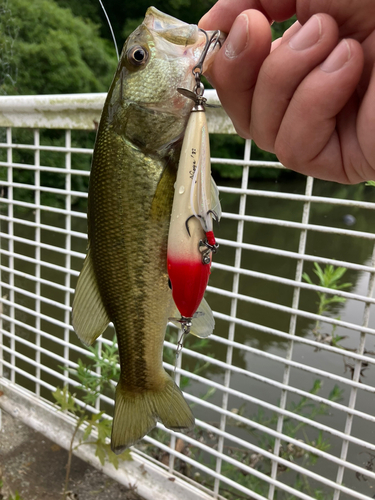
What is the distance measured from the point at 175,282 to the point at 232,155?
1700 cm

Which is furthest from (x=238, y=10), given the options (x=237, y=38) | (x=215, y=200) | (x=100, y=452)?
(x=100, y=452)

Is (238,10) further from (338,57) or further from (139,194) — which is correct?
(139,194)

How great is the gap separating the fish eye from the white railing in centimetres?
81

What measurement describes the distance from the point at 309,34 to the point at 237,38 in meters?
0.13

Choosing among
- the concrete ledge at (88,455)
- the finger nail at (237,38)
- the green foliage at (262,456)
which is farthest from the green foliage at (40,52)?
the finger nail at (237,38)

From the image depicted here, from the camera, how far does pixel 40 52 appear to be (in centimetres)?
1128

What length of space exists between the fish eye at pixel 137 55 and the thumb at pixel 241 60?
134 mm

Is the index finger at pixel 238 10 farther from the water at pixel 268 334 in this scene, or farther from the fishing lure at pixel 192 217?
the water at pixel 268 334

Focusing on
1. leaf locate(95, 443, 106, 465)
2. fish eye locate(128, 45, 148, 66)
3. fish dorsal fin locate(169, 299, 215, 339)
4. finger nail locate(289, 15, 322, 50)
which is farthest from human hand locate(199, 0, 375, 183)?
leaf locate(95, 443, 106, 465)

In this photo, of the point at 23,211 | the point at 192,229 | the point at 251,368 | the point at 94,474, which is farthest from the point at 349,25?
the point at 23,211

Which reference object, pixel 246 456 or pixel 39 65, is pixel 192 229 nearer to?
pixel 246 456

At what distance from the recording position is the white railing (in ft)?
5.65

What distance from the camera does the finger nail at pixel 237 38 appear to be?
74 centimetres

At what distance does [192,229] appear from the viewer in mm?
688
